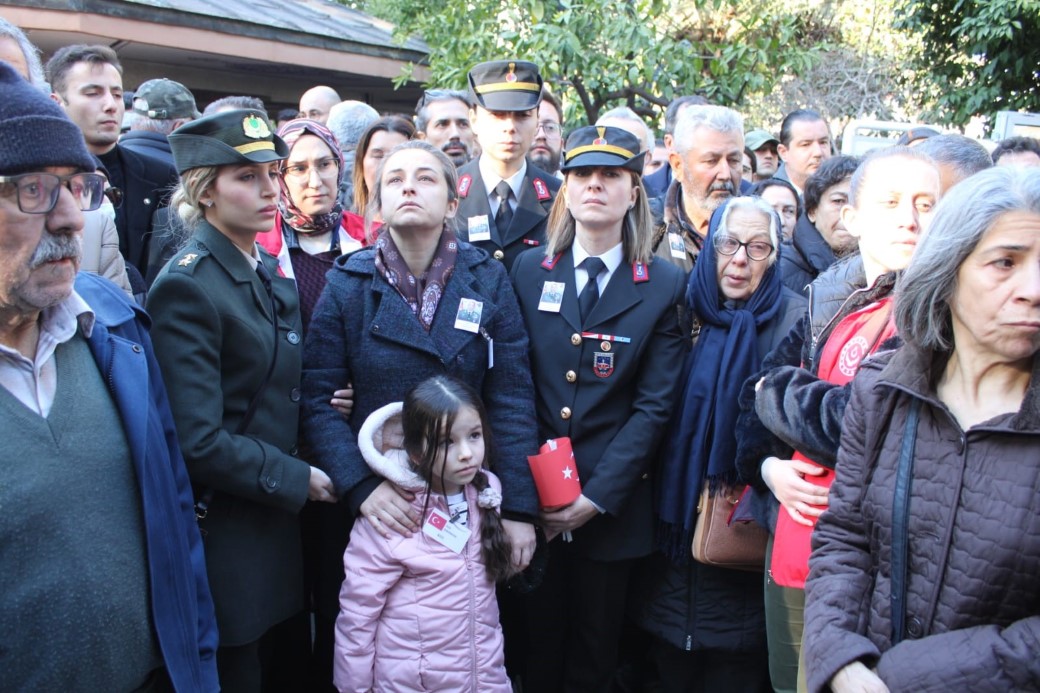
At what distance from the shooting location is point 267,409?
270 centimetres

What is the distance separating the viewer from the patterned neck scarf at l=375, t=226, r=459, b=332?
300 cm

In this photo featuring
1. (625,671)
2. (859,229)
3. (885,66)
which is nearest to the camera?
(859,229)

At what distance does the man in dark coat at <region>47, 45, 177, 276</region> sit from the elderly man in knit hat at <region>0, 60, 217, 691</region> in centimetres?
180

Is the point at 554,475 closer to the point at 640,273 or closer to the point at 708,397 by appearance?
the point at 708,397

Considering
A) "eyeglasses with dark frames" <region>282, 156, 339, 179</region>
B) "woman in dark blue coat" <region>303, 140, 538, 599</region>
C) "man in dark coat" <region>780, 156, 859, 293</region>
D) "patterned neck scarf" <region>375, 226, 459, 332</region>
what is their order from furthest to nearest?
"man in dark coat" <region>780, 156, 859, 293</region> → "eyeglasses with dark frames" <region>282, 156, 339, 179</region> → "patterned neck scarf" <region>375, 226, 459, 332</region> → "woman in dark blue coat" <region>303, 140, 538, 599</region>

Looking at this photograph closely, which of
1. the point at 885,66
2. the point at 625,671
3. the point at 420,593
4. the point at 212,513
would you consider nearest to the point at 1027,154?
the point at 625,671

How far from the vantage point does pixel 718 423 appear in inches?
121

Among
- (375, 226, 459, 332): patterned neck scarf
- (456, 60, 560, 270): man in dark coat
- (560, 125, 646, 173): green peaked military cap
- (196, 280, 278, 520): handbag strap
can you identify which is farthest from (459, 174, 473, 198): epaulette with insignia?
(196, 280, 278, 520): handbag strap

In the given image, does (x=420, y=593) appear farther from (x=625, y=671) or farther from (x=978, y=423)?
(x=978, y=423)

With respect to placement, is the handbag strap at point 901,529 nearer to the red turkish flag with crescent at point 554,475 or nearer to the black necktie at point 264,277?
the red turkish flag with crescent at point 554,475

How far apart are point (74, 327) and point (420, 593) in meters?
1.32

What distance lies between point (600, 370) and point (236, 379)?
1.27 m

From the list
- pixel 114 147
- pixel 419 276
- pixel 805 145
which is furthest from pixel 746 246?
pixel 805 145

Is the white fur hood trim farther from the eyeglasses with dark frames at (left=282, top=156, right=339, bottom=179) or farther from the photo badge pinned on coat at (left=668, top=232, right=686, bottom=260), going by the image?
the photo badge pinned on coat at (left=668, top=232, right=686, bottom=260)
